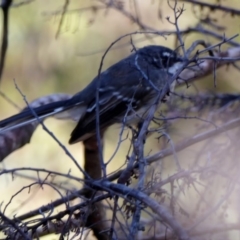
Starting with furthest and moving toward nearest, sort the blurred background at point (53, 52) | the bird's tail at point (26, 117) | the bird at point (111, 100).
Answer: the blurred background at point (53, 52) → the bird at point (111, 100) → the bird's tail at point (26, 117)

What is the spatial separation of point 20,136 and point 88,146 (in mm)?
342

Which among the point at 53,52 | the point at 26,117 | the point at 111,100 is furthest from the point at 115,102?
the point at 53,52

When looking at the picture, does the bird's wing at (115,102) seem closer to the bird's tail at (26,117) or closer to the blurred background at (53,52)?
the bird's tail at (26,117)

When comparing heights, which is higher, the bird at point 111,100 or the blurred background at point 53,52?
the blurred background at point 53,52

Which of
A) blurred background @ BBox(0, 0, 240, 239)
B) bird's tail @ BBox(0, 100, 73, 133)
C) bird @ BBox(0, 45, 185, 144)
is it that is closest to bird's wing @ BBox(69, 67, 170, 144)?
bird @ BBox(0, 45, 185, 144)

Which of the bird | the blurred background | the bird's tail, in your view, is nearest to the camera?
the bird's tail

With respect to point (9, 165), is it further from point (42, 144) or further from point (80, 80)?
point (80, 80)

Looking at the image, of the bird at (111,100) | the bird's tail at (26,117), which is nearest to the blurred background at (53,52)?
the bird at (111,100)

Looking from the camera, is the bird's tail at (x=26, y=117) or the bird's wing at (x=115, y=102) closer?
the bird's tail at (x=26, y=117)

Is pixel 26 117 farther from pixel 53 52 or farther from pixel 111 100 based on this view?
pixel 53 52

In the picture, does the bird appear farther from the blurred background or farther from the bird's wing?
the blurred background

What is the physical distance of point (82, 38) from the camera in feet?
20.9

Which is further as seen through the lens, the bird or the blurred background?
the blurred background

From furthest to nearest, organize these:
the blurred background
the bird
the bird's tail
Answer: the blurred background < the bird < the bird's tail
